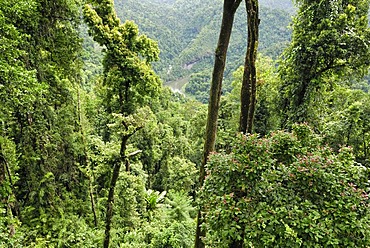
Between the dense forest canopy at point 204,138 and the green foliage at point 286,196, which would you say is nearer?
the green foliage at point 286,196

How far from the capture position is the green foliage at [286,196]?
2.54 meters

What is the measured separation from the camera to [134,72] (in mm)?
8383

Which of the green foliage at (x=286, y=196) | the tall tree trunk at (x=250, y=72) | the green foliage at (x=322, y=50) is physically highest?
the green foliage at (x=322, y=50)

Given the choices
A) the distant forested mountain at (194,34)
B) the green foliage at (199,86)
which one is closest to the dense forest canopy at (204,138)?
the green foliage at (199,86)

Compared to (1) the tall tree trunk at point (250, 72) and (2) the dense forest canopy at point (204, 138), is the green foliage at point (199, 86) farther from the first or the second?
(1) the tall tree trunk at point (250, 72)

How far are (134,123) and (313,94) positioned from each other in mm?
4986

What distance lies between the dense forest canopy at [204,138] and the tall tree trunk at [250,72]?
0.02 meters

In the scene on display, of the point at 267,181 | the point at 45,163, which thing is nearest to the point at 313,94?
the point at 267,181

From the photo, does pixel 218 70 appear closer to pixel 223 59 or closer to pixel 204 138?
pixel 223 59

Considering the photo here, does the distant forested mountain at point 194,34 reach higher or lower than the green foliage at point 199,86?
higher

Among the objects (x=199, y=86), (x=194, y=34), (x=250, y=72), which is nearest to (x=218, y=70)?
(x=250, y=72)

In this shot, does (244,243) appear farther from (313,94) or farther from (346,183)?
(313,94)

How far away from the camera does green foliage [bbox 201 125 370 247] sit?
2.54m

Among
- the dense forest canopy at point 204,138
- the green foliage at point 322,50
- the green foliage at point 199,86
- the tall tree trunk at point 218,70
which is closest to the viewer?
the dense forest canopy at point 204,138
